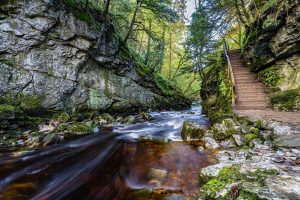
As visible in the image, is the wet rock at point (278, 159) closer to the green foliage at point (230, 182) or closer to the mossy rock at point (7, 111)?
the green foliage at point (230, 182)

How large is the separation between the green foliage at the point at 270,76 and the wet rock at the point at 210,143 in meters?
5.08

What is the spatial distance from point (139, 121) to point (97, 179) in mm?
6403

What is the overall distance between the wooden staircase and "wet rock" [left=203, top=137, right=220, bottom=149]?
3.09m

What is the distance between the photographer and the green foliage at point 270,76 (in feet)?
31.5

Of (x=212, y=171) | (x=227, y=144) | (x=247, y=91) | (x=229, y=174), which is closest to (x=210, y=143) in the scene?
(x=227, y=144)

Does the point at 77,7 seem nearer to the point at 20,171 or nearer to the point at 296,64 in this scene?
the point at 20,171

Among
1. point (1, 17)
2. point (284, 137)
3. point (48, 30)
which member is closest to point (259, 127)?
point (284, 137)

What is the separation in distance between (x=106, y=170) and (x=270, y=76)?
8.46 metres

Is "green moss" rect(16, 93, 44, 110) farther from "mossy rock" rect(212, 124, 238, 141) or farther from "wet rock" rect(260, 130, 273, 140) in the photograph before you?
"wet rock" rect(260, 130, 273, 140)

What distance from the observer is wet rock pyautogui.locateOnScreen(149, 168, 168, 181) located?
463cm

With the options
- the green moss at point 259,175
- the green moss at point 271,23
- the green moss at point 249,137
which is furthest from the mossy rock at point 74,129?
the green moss at point 271,23

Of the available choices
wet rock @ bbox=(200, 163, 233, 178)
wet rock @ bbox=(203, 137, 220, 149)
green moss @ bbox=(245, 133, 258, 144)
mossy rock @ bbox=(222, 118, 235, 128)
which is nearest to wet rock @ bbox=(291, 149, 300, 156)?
green moss @ bbox=(245, 133, 258, 144)

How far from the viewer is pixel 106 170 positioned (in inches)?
203

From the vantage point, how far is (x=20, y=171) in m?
4.95
